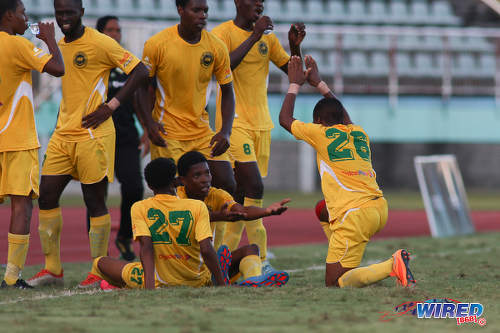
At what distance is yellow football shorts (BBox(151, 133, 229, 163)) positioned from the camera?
644 centimetres

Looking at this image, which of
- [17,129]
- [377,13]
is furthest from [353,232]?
[377,13]

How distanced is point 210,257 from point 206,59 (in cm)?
186

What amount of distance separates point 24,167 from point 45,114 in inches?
510

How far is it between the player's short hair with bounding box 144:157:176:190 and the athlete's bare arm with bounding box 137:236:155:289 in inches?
15.5

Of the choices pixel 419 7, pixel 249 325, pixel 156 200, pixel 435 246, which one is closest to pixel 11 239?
pixel 156 200

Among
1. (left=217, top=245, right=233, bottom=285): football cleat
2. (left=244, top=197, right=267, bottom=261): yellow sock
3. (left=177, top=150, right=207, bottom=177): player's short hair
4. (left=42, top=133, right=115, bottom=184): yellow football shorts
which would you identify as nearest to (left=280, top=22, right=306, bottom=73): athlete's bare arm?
(left=244, top=197, right=267, bottom=261): yellow sock

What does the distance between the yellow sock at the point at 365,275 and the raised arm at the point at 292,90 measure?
3.96ft

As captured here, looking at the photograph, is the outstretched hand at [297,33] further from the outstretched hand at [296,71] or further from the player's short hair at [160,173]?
the player's short hair at [160,173]

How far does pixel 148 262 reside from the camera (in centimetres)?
526

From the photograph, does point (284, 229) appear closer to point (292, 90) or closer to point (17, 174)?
point (292, 90)

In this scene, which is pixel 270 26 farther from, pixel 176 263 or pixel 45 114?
pixel 45 114

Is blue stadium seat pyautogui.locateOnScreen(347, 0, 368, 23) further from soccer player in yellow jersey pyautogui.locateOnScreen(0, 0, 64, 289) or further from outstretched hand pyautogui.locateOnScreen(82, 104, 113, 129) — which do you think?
soccer player in yellow jersey pyautogui.locateOnScreen(0, 0, 64, 289)

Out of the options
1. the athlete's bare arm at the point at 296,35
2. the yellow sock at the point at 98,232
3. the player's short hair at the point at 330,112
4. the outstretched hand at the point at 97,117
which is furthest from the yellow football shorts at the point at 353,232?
the outstretched hand at the point at 97,117

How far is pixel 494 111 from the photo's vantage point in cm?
2066
